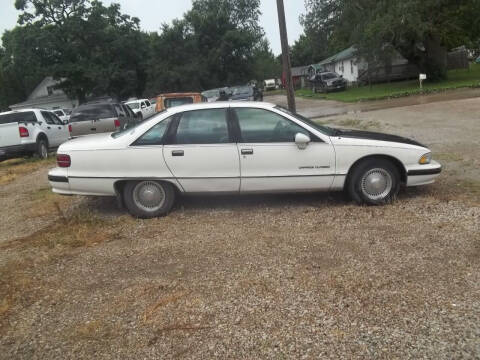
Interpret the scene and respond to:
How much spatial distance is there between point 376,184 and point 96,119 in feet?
32.7

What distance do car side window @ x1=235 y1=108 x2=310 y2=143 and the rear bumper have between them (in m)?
9.54

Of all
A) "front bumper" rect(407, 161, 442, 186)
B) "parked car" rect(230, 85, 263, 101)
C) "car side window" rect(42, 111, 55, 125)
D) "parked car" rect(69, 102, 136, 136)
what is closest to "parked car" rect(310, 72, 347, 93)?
"parked car" rect(230, 85, 263, 101)

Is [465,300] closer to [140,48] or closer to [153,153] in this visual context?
[153,153]

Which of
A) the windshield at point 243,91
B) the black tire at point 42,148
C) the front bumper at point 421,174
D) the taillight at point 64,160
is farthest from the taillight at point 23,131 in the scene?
the windshield at point 243,91

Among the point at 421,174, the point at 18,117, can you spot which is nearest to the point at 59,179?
the point at 421,174

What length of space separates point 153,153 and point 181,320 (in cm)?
287

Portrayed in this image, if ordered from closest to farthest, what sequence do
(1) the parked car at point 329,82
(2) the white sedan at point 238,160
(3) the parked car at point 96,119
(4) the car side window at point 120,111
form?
(2) the white sedan at point 238,160 → (3) the parked car at point 96,119 → (4) the car side window at point 120,111 → (1) the parked car at point 329,82

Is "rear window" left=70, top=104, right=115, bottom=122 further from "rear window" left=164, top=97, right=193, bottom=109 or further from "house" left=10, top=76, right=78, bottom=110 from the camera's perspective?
"house" left=10, top=76, right=78, bottom=110

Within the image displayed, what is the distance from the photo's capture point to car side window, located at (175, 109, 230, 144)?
19.3 ft

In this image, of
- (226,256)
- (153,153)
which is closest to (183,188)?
(153,153)

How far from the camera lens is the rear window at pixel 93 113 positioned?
13.7 metres

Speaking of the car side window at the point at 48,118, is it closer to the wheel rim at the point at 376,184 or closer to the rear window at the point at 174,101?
the rear window at the point at 174,101

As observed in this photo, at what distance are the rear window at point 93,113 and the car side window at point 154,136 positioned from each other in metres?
8.28

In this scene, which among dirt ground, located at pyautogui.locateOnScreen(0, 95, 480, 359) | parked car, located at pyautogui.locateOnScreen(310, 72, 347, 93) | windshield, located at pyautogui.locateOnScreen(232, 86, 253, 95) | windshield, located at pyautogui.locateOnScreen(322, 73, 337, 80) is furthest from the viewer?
windshield, located at pyautogui.locateOnScreen(322, 73, 337, 80)
